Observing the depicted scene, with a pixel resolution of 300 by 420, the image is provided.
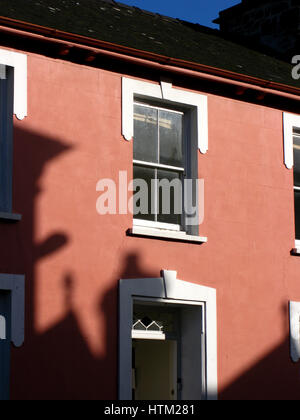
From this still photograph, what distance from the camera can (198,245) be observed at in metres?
11.8

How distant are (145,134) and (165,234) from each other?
1367 mm

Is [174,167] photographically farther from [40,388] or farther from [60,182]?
[40,388]

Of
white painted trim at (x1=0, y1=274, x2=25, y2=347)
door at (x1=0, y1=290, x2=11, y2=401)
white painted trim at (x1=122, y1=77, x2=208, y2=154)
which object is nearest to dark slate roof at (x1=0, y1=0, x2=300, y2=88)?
white painted trim at (x1=122, y1=77, x2=208, y2=154)

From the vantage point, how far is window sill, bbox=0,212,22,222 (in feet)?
33.5

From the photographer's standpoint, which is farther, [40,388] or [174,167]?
[174,167]

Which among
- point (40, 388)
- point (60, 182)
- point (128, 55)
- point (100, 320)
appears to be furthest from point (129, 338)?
point (128, 55)

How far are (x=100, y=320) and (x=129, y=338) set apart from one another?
45 centimetres

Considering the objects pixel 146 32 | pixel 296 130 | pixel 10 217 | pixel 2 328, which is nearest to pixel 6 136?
pixel 10 217

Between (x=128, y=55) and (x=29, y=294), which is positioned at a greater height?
(x=128, y=55)

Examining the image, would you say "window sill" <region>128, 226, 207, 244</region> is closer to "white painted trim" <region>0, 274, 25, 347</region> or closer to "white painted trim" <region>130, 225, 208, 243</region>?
"white painted trim" <region>130, 225, 208, 243</region>

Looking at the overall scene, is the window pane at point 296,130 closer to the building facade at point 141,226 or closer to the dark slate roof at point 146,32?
the building facade at point 141,226

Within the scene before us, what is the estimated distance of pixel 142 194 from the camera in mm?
11641

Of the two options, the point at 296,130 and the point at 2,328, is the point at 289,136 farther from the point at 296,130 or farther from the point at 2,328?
the point at 2,328

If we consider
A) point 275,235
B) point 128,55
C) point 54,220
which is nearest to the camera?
point 54,220
